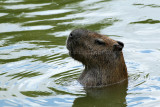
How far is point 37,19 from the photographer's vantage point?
12.5 metres

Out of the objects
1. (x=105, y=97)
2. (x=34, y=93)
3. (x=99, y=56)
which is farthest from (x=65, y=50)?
(x=105, y=97)

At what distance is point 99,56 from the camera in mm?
7992

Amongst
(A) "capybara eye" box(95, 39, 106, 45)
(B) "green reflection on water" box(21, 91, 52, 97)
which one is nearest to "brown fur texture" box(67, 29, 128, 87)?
(A) "capybara eye" box(95, 39, 106, 45)

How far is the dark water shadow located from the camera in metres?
7.22

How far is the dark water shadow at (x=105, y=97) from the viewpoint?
23.7ft

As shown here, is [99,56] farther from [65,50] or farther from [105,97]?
[65,50]

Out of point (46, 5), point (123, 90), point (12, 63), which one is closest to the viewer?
point (123, 90)

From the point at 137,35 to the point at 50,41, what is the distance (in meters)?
1.95

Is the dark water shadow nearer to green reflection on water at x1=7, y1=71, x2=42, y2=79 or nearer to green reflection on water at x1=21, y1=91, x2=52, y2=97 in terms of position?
green reflection on water at x1=21, y1=91, x2=52, y2=97

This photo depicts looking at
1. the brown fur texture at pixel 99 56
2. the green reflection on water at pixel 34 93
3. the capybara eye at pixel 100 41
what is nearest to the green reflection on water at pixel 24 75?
the green reflection on water at pixel 34 93

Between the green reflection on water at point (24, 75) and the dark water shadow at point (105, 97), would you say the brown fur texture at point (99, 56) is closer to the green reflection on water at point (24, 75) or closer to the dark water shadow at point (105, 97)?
the dark water shadow at point (105, 97)

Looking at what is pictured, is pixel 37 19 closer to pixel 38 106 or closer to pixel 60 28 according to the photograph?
pixel 60 28

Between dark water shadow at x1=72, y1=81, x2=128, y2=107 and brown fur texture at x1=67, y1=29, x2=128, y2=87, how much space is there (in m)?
0.18

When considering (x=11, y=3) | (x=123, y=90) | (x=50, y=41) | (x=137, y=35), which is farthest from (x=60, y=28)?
(x=123, y=90)
